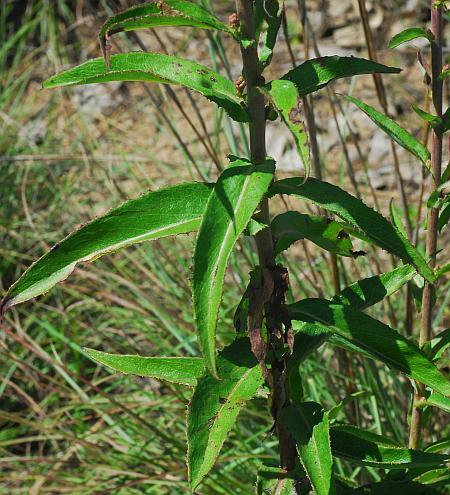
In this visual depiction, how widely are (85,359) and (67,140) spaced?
55.7 inches

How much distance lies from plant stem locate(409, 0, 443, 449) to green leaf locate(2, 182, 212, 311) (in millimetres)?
446

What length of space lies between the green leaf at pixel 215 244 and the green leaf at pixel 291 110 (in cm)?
10

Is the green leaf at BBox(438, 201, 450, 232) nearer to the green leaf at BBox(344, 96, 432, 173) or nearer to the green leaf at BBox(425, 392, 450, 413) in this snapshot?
the green leaf at BBox(344, 96, 432, 173)

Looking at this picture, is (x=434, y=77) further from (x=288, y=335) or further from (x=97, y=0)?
(x=97, y=0)

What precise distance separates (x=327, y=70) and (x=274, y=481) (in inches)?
24.3

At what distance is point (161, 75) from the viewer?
0.95 meters

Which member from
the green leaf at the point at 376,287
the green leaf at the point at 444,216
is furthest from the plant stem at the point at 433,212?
the green leaf at the point at 376,287

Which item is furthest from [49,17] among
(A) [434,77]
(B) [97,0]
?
(A) [434,77]

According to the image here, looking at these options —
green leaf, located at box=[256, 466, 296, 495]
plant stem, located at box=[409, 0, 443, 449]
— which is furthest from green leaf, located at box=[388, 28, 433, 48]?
green leaf, located at box=[256, 466, 296, 495]

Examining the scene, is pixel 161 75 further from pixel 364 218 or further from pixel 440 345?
pixel 440 345

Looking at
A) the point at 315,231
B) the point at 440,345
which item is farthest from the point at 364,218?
the point at 440,345

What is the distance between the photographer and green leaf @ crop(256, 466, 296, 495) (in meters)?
1.19

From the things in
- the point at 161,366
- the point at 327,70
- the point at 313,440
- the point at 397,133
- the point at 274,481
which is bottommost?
the point at 274,481

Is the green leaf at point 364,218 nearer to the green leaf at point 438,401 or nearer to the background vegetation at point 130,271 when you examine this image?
the green leaf at point 438,401
